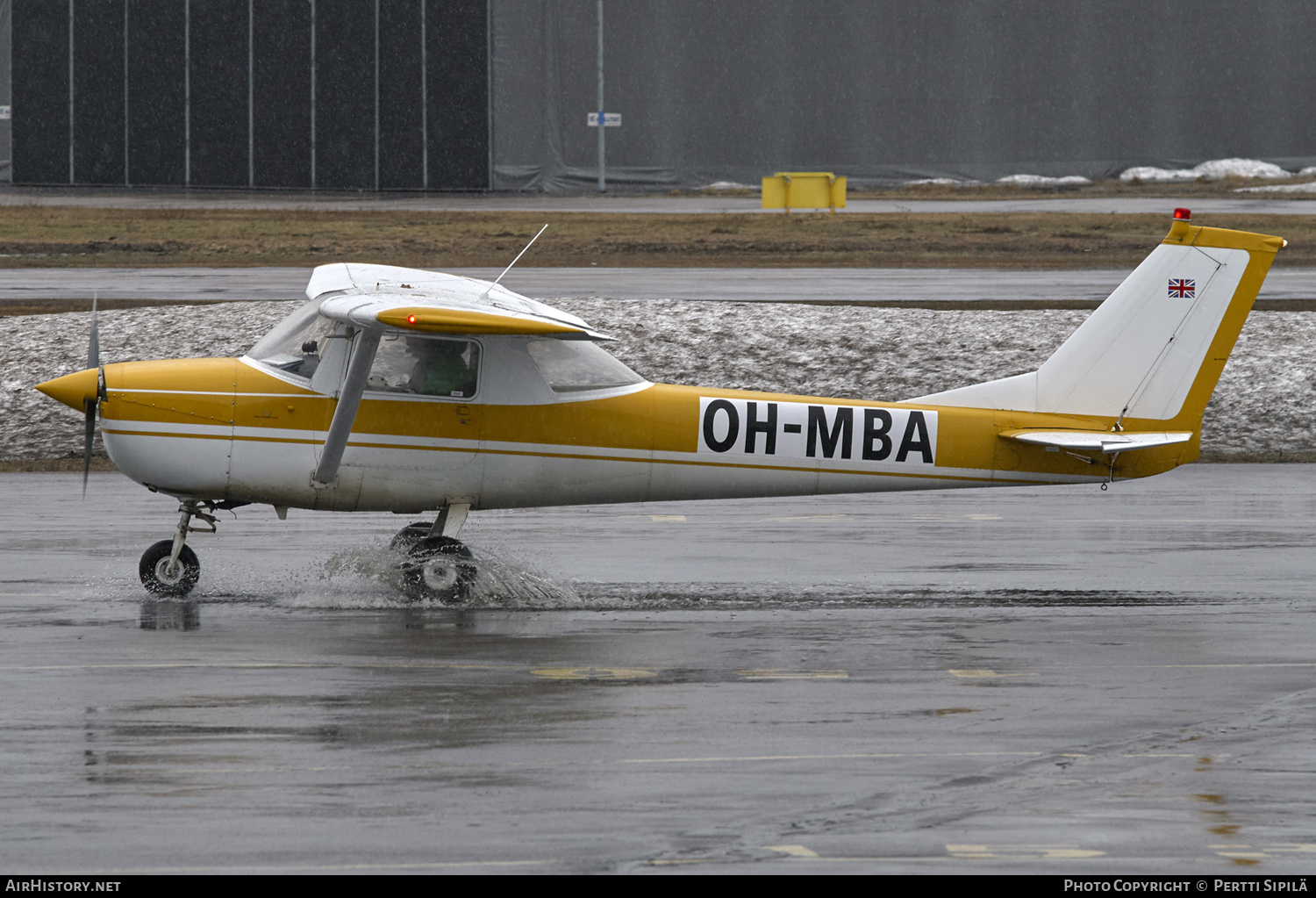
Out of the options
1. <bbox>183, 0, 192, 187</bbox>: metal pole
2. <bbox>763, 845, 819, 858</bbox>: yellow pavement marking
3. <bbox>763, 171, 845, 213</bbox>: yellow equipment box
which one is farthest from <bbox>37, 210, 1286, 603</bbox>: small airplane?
<bbox>183, 0, 192, 187</bbox>: metal pole

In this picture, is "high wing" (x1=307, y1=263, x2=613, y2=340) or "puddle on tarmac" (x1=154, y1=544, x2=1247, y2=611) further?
"puddle on tarmac" (x1=154, y1=544, x2=1247, y2=611)

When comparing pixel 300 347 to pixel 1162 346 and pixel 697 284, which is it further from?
pixel 697 284

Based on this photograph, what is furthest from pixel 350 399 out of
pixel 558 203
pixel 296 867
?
pixel 558 203

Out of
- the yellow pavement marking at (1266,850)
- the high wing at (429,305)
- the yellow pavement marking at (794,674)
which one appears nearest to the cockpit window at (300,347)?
the high wing at (429,305)

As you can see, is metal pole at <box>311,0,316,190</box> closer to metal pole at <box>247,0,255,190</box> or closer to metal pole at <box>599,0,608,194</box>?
metal pole at <box>247,0,255,190</box>

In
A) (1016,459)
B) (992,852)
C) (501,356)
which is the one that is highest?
(501,356)

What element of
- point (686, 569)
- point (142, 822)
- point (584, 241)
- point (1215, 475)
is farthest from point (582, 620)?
point (584, 241)

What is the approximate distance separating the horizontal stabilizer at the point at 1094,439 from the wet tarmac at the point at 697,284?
42.2ft

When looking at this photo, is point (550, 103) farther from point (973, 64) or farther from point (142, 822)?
point (142, 822)

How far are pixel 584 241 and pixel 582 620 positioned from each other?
24.2 m

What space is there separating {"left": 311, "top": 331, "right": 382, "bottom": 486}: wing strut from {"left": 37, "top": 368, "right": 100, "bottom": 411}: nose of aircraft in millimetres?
1659

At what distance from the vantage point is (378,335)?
10953 millimetres

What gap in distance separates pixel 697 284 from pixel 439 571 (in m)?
16.2

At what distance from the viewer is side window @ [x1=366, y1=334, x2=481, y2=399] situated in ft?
37.2
